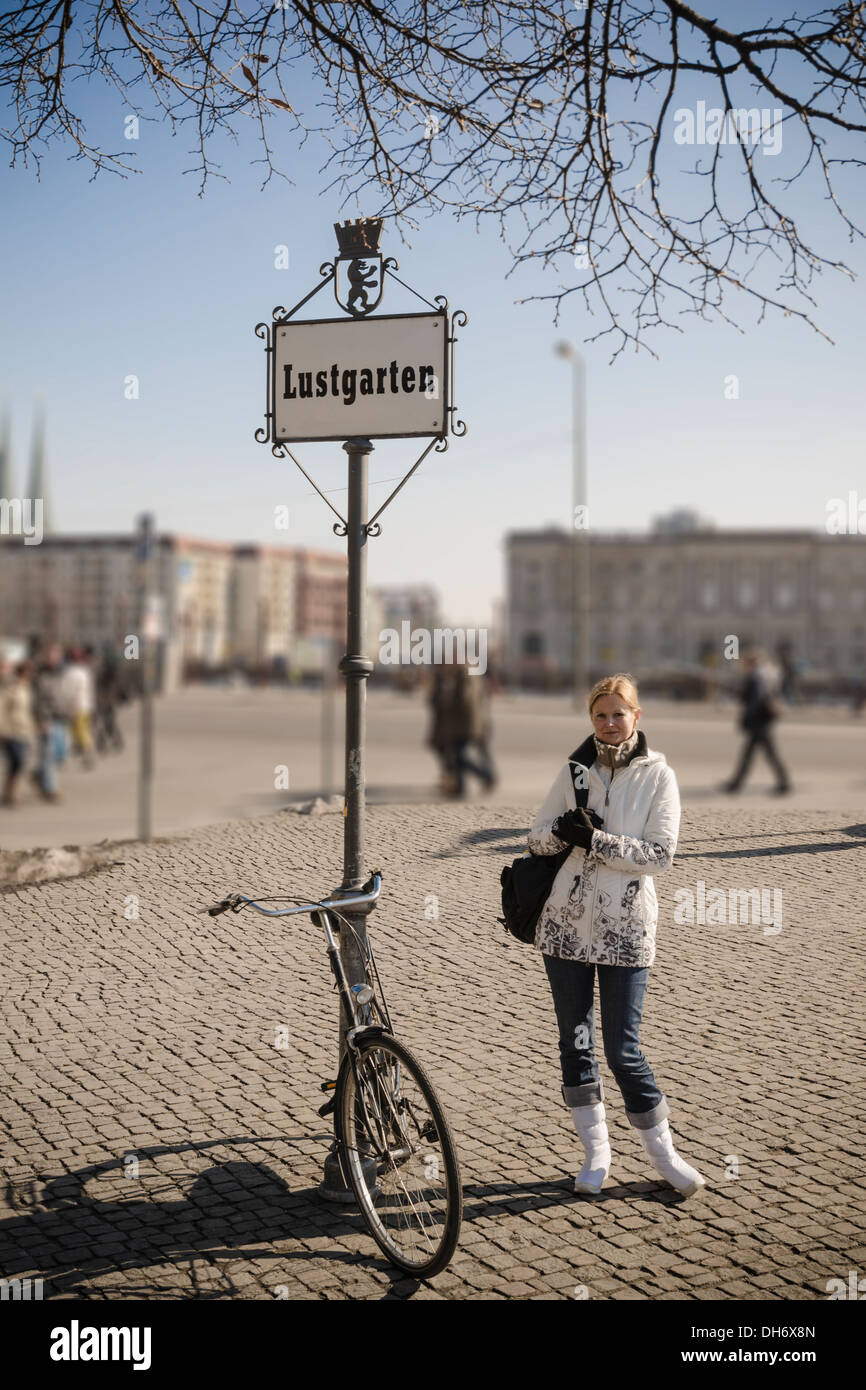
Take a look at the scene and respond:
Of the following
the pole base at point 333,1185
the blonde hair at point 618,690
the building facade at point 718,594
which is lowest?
the pole base at point 333,1185

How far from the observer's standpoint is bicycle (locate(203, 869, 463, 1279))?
11.7ft

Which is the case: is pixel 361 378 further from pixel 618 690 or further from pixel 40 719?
pixel 40 719

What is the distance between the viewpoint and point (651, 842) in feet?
13.0

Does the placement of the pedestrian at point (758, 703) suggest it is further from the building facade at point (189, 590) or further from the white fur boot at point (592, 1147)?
the building facade at point (189, 590)

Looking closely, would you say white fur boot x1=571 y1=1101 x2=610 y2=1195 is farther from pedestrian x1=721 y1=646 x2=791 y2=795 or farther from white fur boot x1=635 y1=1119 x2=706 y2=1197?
pedestrian x1=721 y1=646 x2=791 y2=795

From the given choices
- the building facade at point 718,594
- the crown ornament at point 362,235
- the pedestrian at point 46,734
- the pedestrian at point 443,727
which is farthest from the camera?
the building facade at point 718,594

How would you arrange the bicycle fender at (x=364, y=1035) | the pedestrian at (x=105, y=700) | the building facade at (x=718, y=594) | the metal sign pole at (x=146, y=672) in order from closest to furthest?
the bicycle fender at (x=364, y=1035) < the metal sign pole at (x=146, y=672) < the pedestrian at (x=105, y=700) < the building facade at (x=718, y=594)

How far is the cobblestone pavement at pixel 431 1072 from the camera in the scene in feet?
11.6

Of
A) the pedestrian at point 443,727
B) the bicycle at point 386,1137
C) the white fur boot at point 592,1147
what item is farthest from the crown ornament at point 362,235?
the pedestrian at point 443,727

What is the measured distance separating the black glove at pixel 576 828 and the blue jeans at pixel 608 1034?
41 centimetres

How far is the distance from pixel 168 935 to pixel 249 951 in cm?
40

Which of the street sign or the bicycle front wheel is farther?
the street sign

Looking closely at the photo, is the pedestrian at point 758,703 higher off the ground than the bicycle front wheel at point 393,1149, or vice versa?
the pedestrian at point 758,703

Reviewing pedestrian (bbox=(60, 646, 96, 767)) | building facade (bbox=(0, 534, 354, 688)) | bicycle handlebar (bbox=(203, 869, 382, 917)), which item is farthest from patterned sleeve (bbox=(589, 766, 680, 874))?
building facade (bbox=(0, 534, 354, 688))
